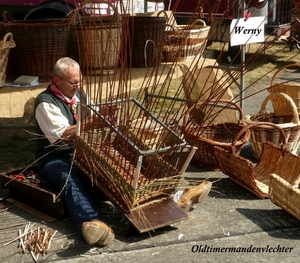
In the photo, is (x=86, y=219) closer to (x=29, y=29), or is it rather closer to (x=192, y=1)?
(x=29, y=29)

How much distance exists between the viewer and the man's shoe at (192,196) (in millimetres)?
3605

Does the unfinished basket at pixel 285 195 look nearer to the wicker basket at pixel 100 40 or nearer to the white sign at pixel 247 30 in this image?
the wicker basket at pixel 100 40

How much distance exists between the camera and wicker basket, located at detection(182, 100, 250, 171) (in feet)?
14.0

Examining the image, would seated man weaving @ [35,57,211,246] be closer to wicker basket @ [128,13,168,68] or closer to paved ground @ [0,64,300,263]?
paved ground @ [0,64,300,263]

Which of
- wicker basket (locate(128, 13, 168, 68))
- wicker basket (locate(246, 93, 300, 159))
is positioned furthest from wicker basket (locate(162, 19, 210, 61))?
wicker basket (locate(246, 93, 300, 159))

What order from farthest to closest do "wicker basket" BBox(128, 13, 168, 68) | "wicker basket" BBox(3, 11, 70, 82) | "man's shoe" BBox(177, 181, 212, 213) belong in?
"wicker basket" BBox(128, 13, 168, 68) < "wicker basket" BBox(3, 11, 70, 82) < "man's shoe" BBox(177, 181, 212, 213)

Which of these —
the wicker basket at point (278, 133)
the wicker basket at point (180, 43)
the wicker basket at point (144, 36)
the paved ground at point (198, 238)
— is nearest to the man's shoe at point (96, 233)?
the paved ground at point (198, 238)

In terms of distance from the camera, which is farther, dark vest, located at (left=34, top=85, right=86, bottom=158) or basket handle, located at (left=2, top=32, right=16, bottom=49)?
basket handle, located at (left=2, top=32, right=16, bottom=49)

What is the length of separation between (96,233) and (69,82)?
1001 millimetres

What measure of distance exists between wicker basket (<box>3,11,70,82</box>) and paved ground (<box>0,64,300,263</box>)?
1.07 m

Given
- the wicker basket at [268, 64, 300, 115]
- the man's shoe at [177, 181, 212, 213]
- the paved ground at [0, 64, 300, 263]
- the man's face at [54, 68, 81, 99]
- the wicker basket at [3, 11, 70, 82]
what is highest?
the wicker basket at [3, 11, 70, 82]

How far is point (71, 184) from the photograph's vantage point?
3.38 m

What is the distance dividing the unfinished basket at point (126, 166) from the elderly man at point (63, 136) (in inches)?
3.4

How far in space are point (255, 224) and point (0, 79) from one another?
6.72ft
